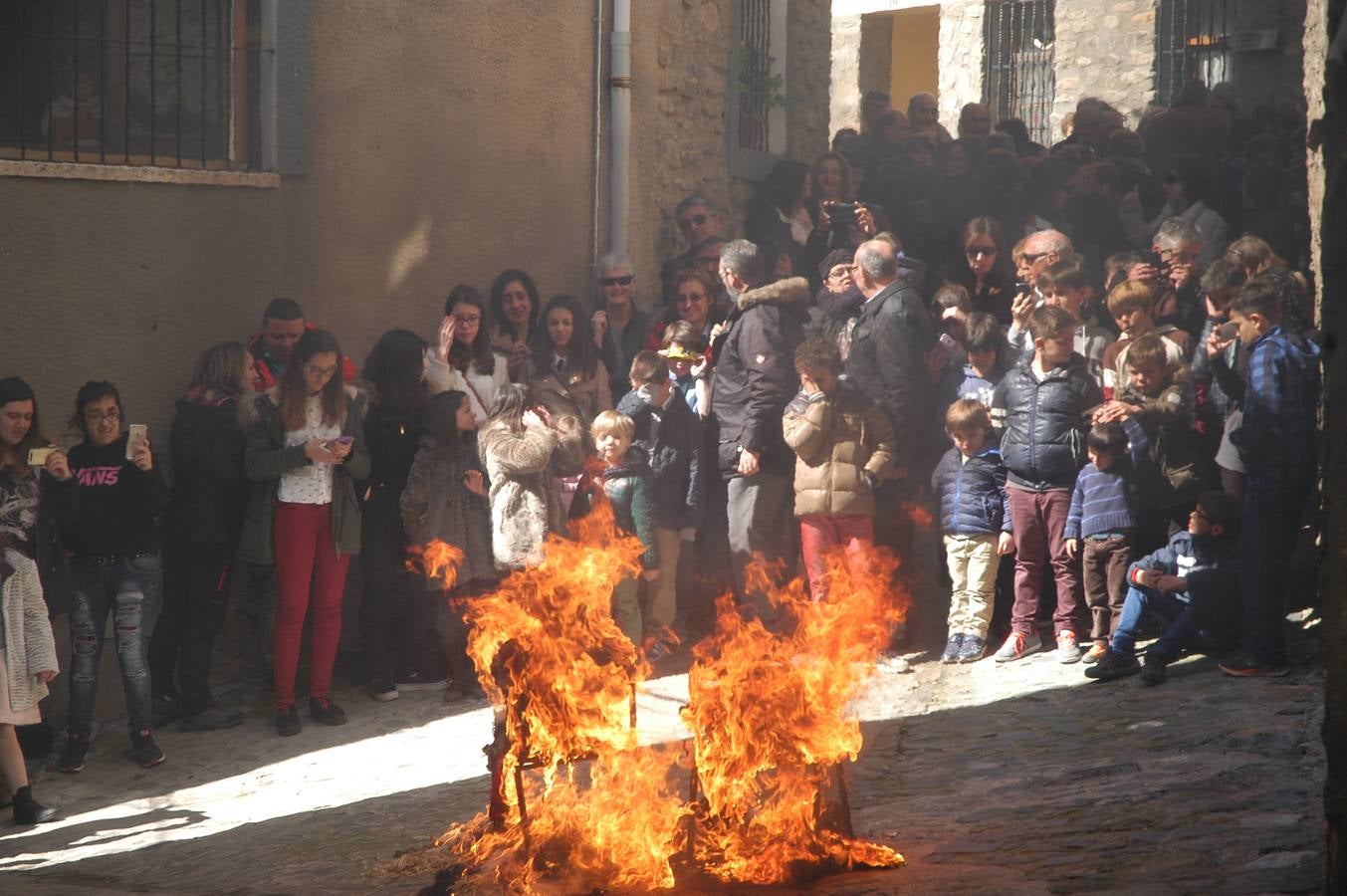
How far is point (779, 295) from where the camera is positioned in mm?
9672

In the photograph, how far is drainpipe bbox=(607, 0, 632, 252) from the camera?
1198 cm

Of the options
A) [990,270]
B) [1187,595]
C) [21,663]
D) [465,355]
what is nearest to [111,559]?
[21,663]

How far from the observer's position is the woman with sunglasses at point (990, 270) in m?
10.4

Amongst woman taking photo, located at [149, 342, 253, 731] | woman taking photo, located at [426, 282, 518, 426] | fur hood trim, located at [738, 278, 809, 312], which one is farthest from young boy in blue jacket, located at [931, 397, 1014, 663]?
woman taking photo, located at [149, 342, 253, 731]

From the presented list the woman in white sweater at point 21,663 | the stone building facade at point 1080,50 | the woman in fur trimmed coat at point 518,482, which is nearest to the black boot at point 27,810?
the woman in white sweater at point 21,663

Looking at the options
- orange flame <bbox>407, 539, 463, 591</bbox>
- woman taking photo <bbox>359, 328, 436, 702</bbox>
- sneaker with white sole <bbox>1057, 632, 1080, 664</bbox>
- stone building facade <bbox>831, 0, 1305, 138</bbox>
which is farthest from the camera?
stone building facade <bbox>831, 0, 1305, 138</bbox>

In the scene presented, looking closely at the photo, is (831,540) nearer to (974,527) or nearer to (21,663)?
(974,527)

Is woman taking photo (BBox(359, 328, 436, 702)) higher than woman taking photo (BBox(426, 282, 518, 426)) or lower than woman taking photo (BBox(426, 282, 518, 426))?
lower

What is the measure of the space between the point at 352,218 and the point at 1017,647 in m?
5.09

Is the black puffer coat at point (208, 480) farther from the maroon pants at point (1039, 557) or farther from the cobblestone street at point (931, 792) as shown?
the maroon pants at point (1039, 557)

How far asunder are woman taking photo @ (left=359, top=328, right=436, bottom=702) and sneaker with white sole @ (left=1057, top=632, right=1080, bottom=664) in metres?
3.67

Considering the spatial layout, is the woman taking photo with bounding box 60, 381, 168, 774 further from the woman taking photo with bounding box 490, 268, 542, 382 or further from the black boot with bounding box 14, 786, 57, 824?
the woman taking photo with bounding box 490, 268, 542, 382

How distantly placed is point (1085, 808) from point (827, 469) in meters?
3.39

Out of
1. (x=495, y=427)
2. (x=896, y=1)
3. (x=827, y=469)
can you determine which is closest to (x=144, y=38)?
(x=495, y=427)
